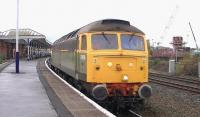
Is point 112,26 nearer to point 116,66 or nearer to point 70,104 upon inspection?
point 116,66

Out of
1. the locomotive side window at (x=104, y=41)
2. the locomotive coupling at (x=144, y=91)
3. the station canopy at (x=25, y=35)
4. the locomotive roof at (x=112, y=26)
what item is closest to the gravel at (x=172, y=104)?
the locomotive coupling at (x=144, y=91)

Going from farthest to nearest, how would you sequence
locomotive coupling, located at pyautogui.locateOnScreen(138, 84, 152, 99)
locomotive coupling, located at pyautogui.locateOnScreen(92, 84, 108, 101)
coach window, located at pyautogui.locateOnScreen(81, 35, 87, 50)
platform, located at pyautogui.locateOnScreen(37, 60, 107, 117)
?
coach window, located at pyautogui.locateOnScreen(81, 35, 87, 50)
locomotive coupling, located at pyautogui.locateOnScreen(138, 84, 152, 99)
locomotive coupling, located at pyautogui.locateOnScreen(92, 84, 108, 101)
platform, located at pyautogui.locateOnScreen(37, 60, 107, 117)

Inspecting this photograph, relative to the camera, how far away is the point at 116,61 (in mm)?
16188

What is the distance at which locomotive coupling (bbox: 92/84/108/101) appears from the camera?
50.8 feet

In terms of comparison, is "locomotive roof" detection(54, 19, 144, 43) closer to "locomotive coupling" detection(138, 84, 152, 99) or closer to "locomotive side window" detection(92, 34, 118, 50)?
"locomotive side window" detection(92, 34, 118, 50)

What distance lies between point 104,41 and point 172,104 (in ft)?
13.2

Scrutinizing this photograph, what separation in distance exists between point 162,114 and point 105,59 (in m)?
2.57

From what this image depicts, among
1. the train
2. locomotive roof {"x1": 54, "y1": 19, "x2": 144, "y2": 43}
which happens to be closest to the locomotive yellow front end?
the train

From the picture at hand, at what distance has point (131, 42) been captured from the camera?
55.1ft

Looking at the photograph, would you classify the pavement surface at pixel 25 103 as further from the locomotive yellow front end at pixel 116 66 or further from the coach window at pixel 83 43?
the coach window at pixel 83 43

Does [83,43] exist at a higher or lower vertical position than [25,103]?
higher

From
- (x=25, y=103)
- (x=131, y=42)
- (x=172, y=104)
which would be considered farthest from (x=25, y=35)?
(x=25, y=103)

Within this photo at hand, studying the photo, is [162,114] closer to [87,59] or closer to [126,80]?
[126,80]

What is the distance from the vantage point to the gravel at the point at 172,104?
16.3 m
